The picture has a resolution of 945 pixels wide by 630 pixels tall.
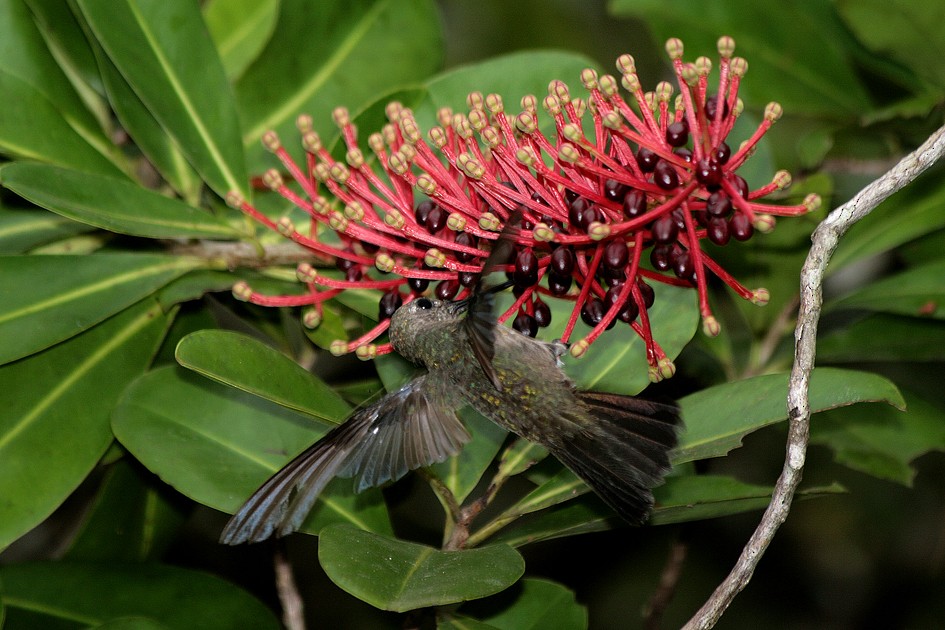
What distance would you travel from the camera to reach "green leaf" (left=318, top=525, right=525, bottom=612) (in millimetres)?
1671

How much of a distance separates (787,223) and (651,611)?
112 cm

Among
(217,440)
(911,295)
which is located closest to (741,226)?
(911,295)

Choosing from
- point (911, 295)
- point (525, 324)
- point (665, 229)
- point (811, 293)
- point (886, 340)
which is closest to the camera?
point (811, 293)

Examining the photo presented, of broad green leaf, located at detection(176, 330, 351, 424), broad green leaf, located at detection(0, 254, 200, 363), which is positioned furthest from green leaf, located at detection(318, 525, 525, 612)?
broad green leaf, located at detection(0, 254, 200, 363)

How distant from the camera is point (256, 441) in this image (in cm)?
228

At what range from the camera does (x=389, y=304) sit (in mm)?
2041

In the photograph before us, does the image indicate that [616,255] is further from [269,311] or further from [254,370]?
[269,311]

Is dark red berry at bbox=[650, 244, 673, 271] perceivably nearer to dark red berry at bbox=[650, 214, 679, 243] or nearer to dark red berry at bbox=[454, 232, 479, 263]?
dark red berry at bbox=[650, 214, 679, 243]

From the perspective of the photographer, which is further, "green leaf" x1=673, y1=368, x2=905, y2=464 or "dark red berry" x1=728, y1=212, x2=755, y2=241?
"green leaf" x1=673, y1=368, x2=905, y2=464

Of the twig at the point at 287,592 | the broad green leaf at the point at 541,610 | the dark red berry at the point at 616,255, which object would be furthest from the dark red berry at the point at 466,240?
the twig at the point at 287,592

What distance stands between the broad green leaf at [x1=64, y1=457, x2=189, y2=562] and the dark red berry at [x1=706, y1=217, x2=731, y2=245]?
1625 millimetres

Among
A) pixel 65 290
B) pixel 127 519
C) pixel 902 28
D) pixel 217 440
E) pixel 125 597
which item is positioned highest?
pixel 902 28

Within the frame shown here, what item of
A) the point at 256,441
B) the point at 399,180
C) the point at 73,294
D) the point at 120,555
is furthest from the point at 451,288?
the point at 120,555

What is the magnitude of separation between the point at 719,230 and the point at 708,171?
103 mm
